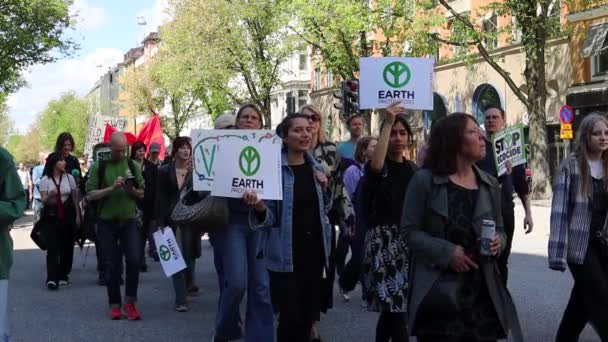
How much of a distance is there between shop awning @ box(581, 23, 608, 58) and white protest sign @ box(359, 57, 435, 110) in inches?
922

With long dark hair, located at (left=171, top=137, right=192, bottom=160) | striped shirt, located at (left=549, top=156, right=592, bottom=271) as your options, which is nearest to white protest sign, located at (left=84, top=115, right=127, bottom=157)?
long dark hair, located at (left=171, top=137, right=192, bottom=160)

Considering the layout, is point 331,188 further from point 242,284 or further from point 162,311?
point 162,311

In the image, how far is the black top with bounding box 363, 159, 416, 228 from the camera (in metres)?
6.21

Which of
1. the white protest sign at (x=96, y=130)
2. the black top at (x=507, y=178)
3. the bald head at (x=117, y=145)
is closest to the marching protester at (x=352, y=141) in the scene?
the black top at (x=507, y=178)

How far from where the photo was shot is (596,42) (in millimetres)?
29703

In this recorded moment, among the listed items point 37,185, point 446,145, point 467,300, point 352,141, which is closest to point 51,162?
point 352,141

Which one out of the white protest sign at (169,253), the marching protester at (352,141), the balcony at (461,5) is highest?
the balcony at (461,5)

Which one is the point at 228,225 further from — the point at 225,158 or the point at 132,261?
the point at 132,261

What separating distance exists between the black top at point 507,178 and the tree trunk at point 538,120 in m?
19.9

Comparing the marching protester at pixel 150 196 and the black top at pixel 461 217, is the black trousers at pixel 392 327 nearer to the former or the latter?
the black top at pixel 461 217

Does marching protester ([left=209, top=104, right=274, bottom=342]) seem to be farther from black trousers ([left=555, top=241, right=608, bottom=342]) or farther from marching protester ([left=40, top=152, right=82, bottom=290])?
marching protester ([left=40, top=152, right=82, bottom=290])

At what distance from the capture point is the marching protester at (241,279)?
6574 mm

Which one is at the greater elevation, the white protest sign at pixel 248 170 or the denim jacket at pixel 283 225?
the white protest sign at pixel 248 170

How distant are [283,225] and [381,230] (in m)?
0.67
